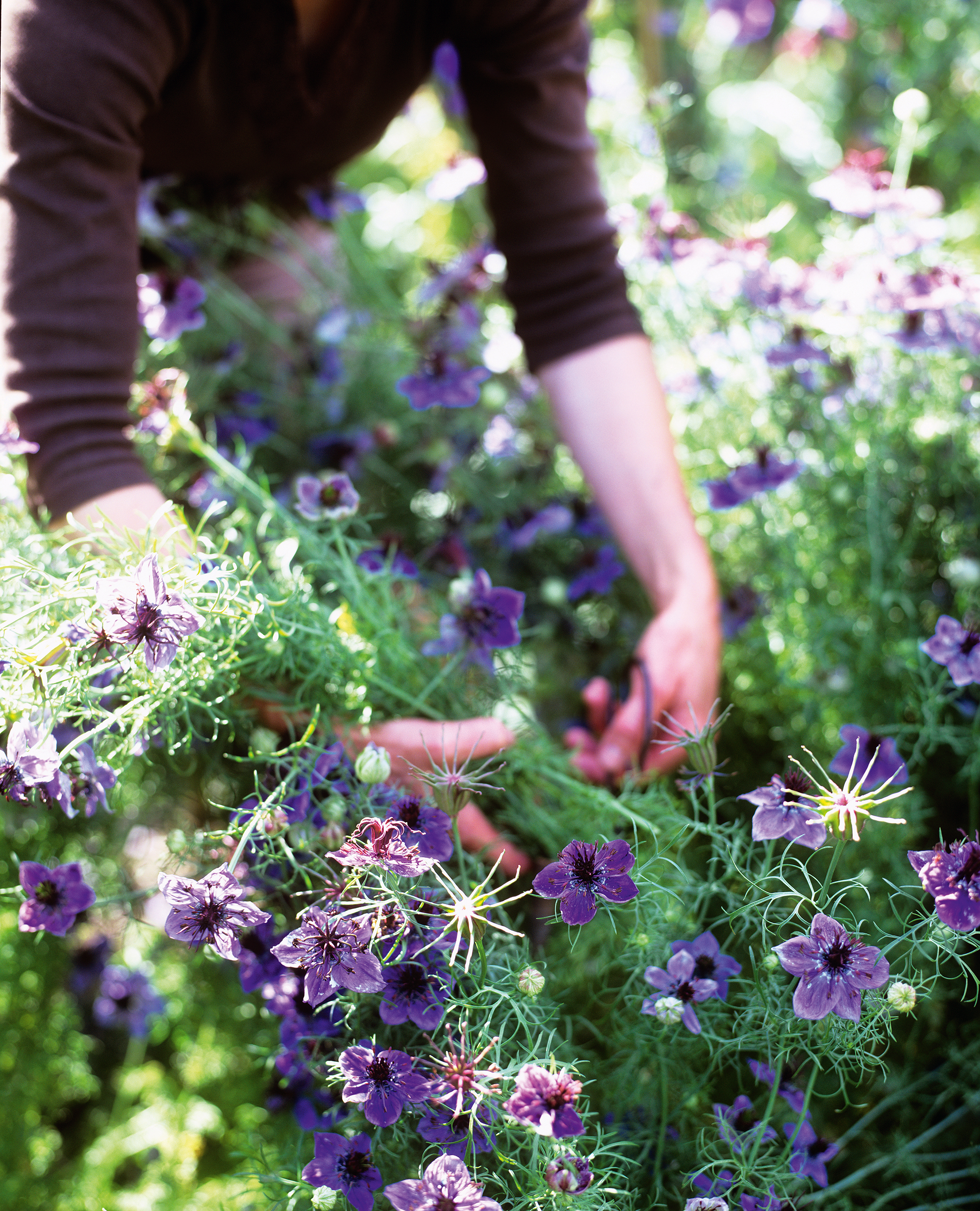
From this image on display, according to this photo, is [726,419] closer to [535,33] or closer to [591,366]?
[591,366]

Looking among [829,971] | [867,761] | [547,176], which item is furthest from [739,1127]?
[547,176]

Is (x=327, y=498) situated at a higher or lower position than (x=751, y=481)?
higher

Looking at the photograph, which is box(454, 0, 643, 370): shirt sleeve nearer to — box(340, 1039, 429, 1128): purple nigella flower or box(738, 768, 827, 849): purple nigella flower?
box(738, 768, 827, 849): purple nigella flower

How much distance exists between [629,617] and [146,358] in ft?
2.51

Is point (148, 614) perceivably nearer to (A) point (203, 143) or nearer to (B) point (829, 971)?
(B) point (829, 971)

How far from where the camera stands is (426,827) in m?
0.69

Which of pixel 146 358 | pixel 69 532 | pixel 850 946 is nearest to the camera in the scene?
pixel 850 946

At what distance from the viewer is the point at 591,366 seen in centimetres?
123

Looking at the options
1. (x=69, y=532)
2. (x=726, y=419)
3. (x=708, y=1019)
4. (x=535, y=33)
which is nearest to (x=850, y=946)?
(x=708, y=1019)

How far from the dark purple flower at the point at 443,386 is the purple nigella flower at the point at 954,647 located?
26.0 inches

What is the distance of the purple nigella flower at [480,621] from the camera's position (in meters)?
0.88

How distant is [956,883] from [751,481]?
0.55m

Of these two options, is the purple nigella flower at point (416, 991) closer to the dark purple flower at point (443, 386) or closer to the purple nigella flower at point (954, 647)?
the purple nigella flower at point (954, 647)

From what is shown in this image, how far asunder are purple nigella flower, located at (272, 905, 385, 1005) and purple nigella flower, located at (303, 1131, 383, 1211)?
0.13 meters
